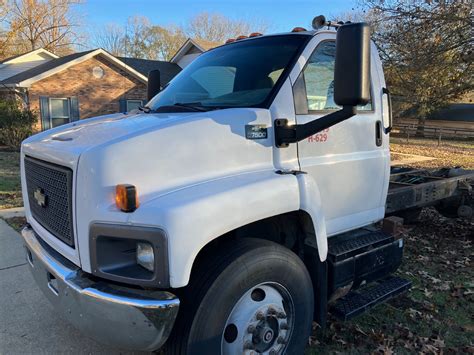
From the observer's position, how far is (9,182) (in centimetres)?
984

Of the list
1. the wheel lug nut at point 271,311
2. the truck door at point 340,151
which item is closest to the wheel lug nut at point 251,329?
the wheel lug nut at point 271,311

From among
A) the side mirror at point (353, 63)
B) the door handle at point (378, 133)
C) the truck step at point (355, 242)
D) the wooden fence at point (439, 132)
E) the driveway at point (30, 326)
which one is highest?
the side mirror at point (353, 63)

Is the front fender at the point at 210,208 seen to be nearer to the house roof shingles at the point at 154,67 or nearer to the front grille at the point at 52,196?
the front grille at the point at 52,196

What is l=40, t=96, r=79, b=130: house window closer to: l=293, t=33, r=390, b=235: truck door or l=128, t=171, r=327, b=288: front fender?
l=293, t=33, r=390, b=235: truck door

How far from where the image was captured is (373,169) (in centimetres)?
349

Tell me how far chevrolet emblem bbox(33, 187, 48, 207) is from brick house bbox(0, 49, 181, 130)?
661 inches

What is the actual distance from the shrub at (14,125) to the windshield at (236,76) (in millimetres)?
14660

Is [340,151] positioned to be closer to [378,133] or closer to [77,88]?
[378,133]

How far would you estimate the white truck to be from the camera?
2.19 metres

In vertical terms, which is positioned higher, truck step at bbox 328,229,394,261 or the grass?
truck step at bbox 328,229,394,261

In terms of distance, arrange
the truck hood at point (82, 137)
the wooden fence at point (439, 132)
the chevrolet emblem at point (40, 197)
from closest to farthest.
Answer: the truck hood at point (82, 137) < the chevrolet emblem at point (40, 197) < the wooden fence at point (439, 132)

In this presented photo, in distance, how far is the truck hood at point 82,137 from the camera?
A: 2.39 meters

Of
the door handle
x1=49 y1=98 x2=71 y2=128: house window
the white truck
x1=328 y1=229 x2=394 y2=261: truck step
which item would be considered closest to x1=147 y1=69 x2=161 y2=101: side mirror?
the white truck

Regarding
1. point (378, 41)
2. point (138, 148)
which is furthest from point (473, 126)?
point (138, 148)
